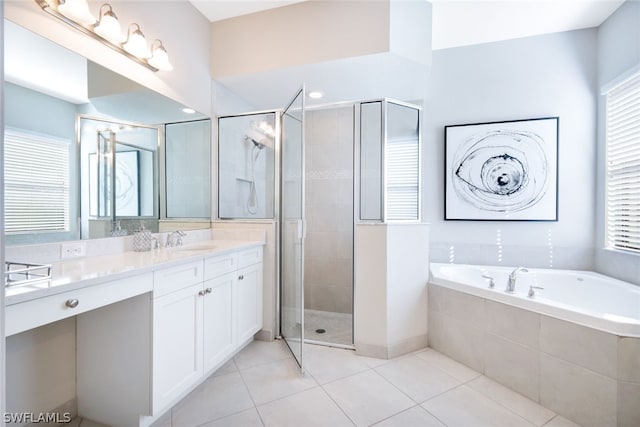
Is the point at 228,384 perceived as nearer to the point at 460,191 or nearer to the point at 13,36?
the point at 13,36

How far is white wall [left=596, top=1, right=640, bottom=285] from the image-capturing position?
2.29 meters

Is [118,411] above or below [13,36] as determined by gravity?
below

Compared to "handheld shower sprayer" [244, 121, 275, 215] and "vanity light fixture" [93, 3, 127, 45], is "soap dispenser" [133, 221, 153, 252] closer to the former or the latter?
"handheld shower sprayer" [244, 121, 275, 215]

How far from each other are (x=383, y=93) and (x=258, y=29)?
134 centimetres

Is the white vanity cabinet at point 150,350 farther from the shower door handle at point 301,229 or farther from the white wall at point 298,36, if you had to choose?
the white wall at point 298,36

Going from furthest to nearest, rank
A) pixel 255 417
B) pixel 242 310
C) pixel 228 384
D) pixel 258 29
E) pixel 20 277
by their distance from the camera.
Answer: pixel 258 29, pixel 242 310, pixel 228 384, pixel 255 417, pixel 20 277

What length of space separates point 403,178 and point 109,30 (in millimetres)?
2256

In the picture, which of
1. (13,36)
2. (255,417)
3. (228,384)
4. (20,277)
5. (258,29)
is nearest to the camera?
(20,277)

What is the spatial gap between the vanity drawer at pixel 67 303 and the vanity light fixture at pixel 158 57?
158cm

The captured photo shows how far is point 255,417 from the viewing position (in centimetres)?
164

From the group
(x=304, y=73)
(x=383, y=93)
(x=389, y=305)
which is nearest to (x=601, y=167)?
(x=383, y=93)

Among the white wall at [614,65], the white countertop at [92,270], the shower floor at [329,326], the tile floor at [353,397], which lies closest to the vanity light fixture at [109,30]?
the white countertop at [92,270]

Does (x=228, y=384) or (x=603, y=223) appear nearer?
(x=228, y=384)

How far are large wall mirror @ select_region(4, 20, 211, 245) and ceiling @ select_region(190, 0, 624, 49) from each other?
1.05 m
